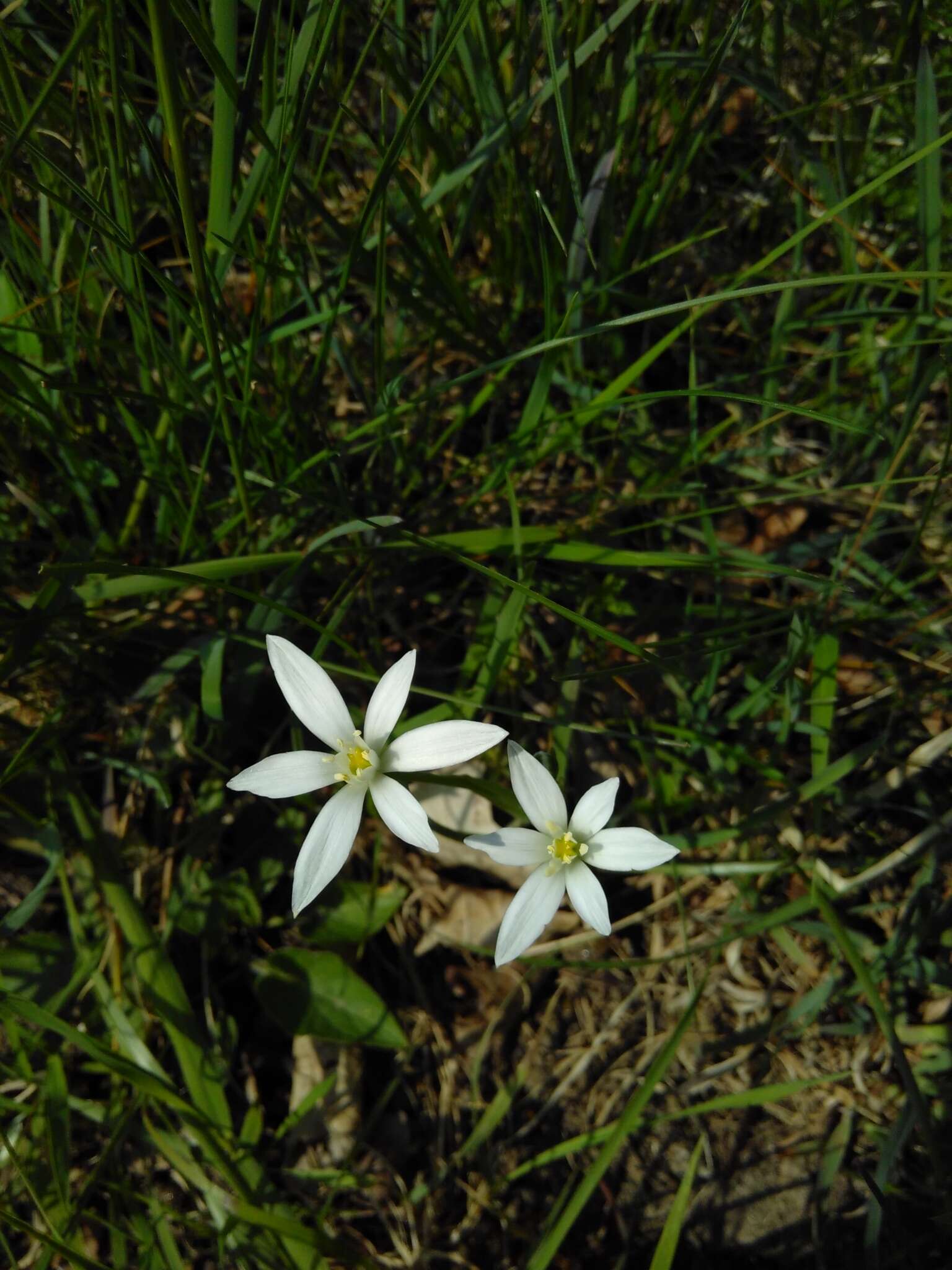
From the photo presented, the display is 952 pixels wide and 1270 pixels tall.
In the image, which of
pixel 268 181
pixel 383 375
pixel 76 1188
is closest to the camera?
pixel 268 181

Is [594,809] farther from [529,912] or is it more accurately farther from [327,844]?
[327,844]

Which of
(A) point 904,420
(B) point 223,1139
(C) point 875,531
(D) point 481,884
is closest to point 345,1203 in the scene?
(B) point 223,1139

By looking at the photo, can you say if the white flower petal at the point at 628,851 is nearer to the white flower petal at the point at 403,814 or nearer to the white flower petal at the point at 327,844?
the white flower petal at the point at 403,814

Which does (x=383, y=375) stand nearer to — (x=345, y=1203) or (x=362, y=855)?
(x=362, y=855)

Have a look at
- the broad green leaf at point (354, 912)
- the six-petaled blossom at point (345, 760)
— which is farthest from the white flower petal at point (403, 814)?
the broad green leaf at point (354, 912)

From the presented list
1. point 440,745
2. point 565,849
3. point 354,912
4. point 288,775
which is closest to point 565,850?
point 565,849

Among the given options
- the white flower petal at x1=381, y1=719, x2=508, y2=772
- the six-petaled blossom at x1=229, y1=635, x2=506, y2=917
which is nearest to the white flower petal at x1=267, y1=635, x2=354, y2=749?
the six-petaled blossom at x1=229, y1=635, x2=506, y2=917

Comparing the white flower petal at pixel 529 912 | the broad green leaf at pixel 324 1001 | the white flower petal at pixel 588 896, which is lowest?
the broad green leaf at pixel 324 1001
